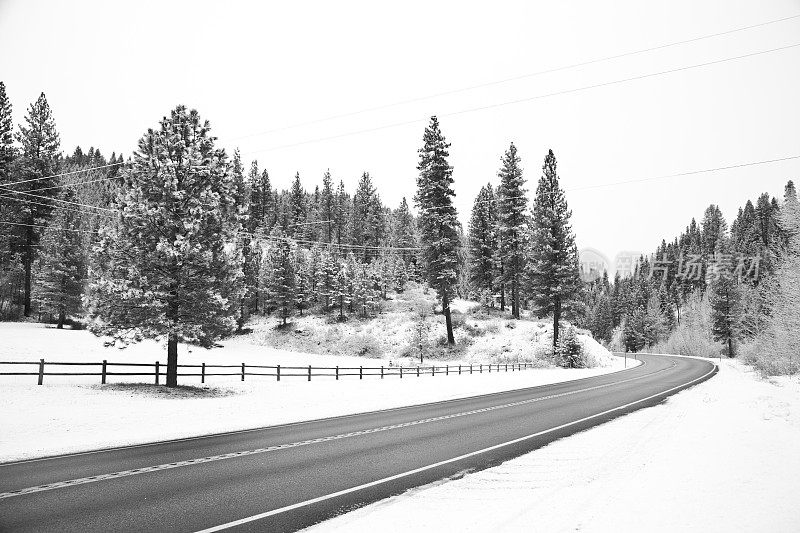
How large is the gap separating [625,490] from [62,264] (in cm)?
5044

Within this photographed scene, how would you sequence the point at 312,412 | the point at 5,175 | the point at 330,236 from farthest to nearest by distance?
the point at 330,236 → the point at 5,175 → the point at 312,412

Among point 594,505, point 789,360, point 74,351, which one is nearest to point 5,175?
point 74,351

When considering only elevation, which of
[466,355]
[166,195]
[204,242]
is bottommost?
[466,355]

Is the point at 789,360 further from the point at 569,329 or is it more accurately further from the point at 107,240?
the point at 107,240

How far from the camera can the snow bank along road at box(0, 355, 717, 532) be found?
6.38 metres

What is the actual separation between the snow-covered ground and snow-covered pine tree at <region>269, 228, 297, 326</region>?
6632cm

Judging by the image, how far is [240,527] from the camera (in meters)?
5.95

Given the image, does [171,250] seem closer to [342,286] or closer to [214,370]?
[214,370]

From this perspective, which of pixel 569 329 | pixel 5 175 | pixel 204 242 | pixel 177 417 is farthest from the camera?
pixel 5 175

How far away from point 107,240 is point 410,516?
1967cm

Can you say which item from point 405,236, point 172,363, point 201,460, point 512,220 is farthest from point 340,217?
point 201,460

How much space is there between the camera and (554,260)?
149 ft

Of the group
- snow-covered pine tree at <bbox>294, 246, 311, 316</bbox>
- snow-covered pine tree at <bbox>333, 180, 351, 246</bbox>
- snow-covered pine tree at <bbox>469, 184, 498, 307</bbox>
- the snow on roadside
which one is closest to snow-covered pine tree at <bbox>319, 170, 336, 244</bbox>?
snow-covered pine tree at <bbox>333, 180, 351, 246</bbox>

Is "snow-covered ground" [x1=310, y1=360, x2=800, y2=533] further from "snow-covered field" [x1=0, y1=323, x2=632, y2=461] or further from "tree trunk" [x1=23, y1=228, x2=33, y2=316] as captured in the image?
"tree trunk" [x1=23, y1=228, x2=33, y2=316]
